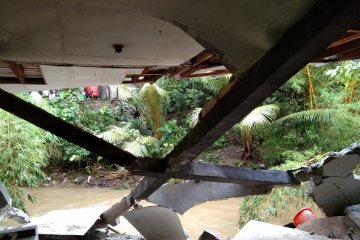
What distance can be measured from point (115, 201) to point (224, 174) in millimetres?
8947

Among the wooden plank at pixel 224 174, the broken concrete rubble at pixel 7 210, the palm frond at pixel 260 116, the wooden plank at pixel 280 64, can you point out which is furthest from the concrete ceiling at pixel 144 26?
the palm frond at pixel 260 116

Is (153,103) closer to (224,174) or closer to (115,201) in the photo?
(115,201)

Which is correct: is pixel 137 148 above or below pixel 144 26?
below

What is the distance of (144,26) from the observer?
164 cm

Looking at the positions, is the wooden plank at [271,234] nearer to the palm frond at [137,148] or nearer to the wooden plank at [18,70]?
the wooden plank at [18,70]

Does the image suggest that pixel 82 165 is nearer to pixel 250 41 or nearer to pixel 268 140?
pixel 268 140

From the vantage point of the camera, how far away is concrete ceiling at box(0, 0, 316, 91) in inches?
49.2

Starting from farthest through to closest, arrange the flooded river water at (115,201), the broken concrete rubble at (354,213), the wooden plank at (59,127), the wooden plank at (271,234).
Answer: the flooded river water at (115,201), the wooden plank at (271,234), the broken concrete rubble at (354,213), the wooden plank at (59,127)

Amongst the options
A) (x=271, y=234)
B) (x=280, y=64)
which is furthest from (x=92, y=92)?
(x=280, y=64)

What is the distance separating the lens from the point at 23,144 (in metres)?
7.02

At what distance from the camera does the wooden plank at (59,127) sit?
2023 millimetres

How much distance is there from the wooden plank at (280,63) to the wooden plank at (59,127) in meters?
0.66

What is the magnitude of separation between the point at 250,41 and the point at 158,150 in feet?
37.3

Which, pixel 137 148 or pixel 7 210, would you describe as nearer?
pixel 7 210
